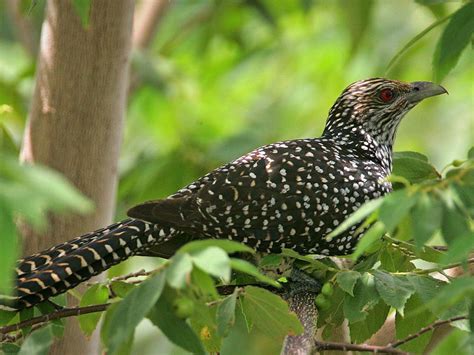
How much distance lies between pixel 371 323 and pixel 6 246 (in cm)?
181

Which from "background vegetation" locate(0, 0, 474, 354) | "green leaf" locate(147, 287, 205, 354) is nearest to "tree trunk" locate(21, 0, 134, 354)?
"background vegetation" locate(0, 0, 474, 354)

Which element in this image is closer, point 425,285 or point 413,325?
point 425,285

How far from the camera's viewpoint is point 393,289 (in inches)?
133

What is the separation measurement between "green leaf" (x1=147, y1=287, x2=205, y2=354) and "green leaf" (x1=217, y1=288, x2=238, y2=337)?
0.50ft

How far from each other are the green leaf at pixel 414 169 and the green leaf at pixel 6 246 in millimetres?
2031

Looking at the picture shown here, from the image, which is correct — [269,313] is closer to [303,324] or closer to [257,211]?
[303,324]

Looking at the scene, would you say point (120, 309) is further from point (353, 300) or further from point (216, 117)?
point (216, 117)

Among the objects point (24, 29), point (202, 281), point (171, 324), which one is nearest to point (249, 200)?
point (171, 324)

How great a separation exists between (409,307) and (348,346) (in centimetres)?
40

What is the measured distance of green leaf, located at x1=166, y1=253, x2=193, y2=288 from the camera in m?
2.65

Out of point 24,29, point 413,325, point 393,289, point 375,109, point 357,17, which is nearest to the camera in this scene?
point 393,289

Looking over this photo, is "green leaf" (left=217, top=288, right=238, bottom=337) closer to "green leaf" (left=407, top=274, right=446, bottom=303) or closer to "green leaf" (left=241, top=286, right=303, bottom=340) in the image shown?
"green leaf" (left=241, top=286, right=303, bottom=340)

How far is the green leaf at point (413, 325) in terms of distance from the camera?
363 centimetres

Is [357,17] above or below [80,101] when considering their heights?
above
